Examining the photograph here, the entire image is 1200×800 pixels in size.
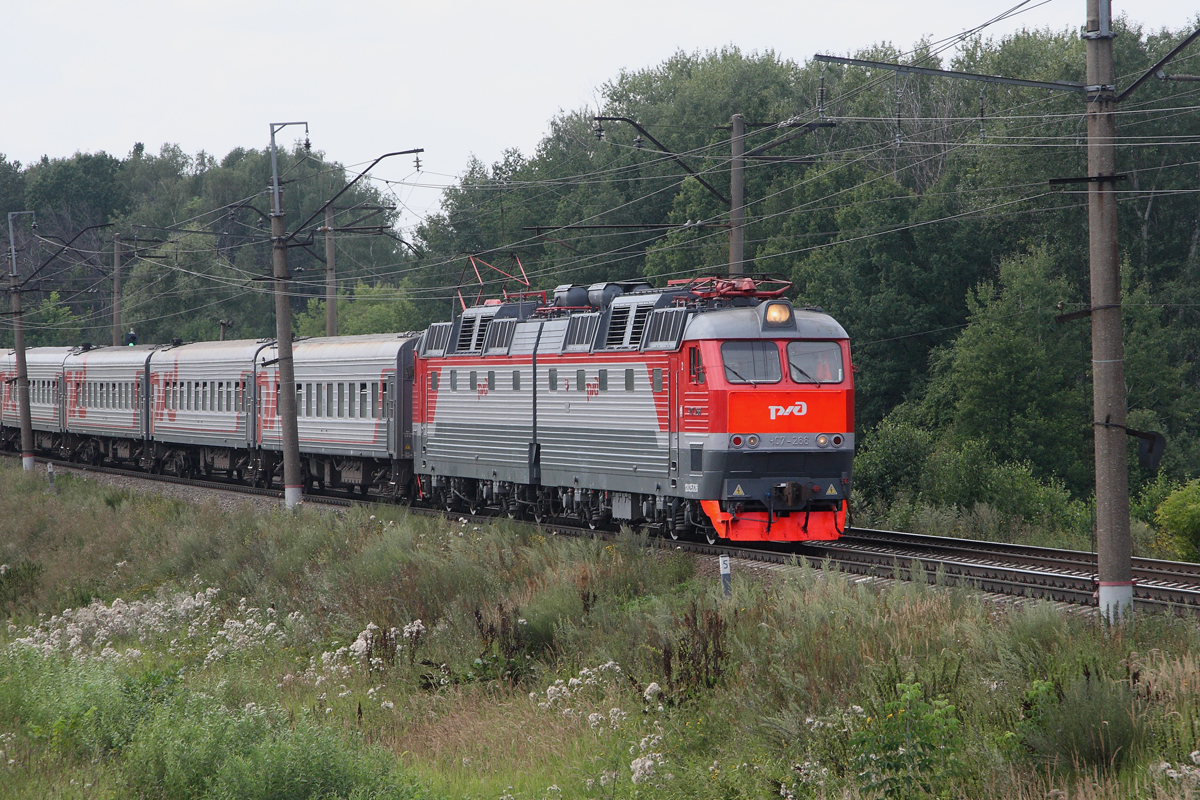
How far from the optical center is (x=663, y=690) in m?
10.9

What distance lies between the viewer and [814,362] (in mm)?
18594

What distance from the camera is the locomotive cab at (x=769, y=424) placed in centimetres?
1784

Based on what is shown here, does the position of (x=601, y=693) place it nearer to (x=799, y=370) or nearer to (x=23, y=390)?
(x=799, y=370)

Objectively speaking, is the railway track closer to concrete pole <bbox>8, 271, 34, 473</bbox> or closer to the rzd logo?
the rzd logo

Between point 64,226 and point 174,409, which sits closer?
point 174,409

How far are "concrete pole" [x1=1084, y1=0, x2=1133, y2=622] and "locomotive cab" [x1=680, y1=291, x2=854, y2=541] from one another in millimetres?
5983

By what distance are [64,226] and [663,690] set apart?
10989cm

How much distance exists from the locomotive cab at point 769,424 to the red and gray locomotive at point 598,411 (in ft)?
0.08

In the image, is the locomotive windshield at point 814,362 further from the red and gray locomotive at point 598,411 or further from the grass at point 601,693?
the grass at point 601,693

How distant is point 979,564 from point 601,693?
699 cm

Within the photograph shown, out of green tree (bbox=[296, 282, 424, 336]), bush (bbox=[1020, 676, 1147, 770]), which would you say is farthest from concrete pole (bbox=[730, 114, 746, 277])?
green tree (bbox=[296, 282, 424, 336])

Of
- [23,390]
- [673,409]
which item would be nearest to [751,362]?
[673,409]

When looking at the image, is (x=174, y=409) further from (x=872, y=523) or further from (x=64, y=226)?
(x=64, y=226)

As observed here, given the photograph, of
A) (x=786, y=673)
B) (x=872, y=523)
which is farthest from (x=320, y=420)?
(x=786, y=673)
